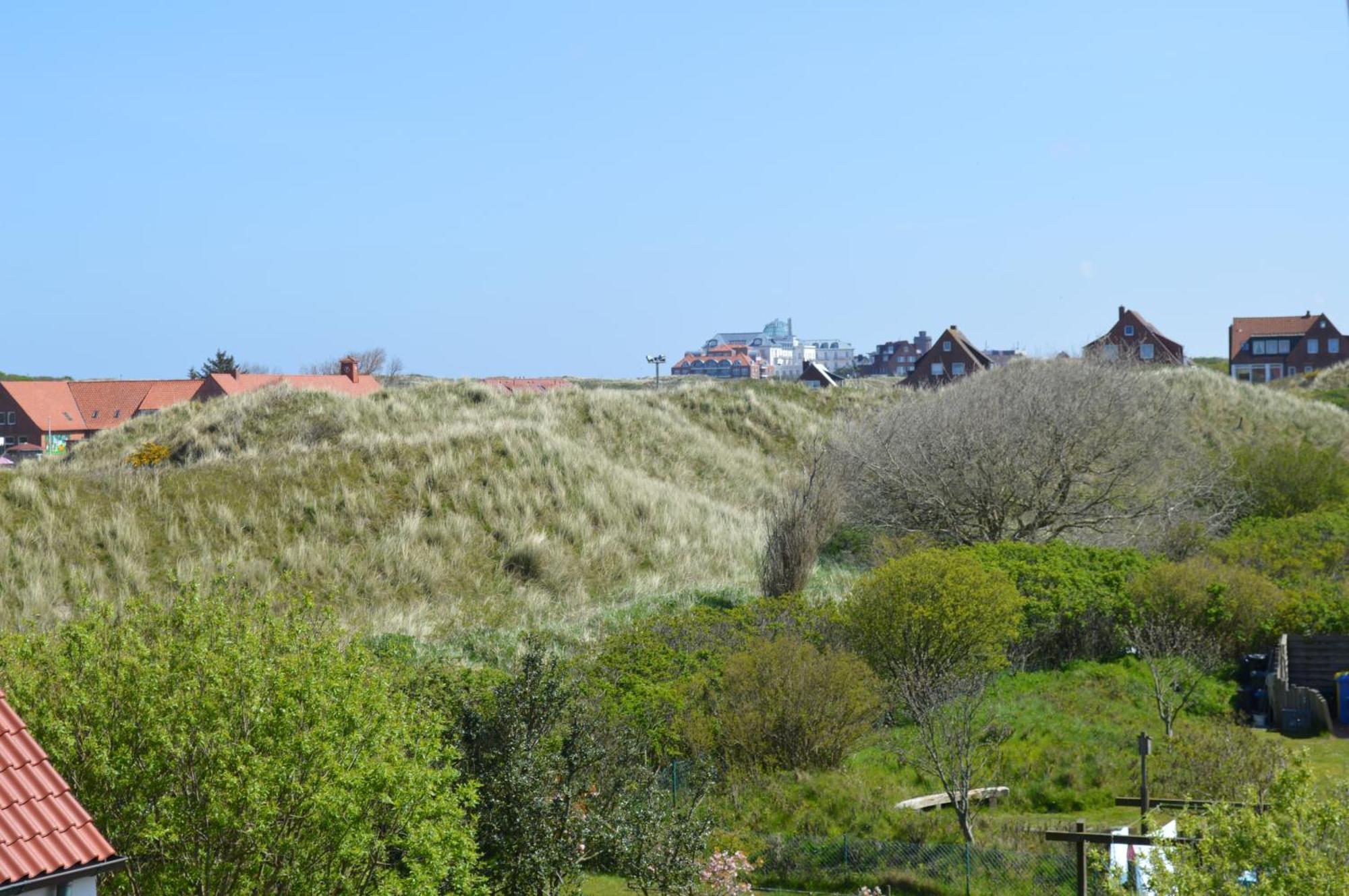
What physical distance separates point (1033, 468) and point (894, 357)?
126 meters

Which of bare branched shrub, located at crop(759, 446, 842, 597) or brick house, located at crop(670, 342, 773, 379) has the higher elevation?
brick house, located at crop(670, 342, 773, 379)

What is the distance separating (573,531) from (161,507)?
8.18 m

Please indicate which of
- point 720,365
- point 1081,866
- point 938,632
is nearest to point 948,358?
point 938,632

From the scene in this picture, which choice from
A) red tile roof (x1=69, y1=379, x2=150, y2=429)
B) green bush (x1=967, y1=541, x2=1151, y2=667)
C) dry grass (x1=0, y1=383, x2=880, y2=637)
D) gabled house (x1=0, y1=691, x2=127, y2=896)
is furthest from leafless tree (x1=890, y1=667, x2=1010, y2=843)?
red tile roof (x1=69, y1=379, x2=150, y2=429)

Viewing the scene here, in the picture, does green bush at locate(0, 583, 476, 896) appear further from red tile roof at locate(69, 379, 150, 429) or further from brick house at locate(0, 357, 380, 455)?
red tile roof at locate(69, 379, 150, 429)

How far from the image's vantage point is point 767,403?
48281mm

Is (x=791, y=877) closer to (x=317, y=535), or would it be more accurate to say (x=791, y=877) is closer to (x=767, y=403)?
(x=317, y=535)

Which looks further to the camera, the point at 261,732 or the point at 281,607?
the point at 281,607

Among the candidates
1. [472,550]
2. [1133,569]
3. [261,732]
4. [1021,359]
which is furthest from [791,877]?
[1021,359]

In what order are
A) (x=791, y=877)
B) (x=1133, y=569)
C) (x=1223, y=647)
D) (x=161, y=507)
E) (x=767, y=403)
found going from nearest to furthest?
(x=791, y=877), (x=1223, y=647), (x=1133, y=569), (x=161, y=507), (x=767, y=403)

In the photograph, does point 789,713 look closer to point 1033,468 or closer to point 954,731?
point 954,731

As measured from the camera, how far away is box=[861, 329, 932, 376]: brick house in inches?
5807

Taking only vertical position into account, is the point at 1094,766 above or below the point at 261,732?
below

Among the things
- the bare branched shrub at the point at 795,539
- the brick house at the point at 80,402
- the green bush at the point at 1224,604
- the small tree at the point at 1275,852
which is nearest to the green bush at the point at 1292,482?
the green bush at the point at 1224,604
